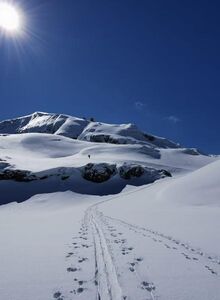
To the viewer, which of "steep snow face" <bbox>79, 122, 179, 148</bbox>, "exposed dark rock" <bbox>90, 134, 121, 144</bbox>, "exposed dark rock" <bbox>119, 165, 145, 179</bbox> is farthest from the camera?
"exposed dark rock" <bbox>90, 134, 121, 144</bbox>

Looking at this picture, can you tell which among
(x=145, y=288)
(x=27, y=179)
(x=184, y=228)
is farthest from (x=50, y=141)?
(x=145, y=288)

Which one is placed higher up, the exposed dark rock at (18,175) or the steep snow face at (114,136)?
the steep snow face at (114,136)

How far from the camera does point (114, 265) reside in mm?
9320

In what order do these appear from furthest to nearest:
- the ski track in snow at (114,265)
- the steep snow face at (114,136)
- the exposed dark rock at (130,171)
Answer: the steep snow face at (114,136), the exposed dark rock at (130,171), the ski track in snow at (114,265)

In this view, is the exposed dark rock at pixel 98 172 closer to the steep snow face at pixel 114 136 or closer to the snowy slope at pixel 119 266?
the snowy slope at pixel 119 266

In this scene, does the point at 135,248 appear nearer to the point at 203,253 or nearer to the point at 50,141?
the point at 203,253

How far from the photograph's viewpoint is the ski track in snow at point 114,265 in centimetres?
695

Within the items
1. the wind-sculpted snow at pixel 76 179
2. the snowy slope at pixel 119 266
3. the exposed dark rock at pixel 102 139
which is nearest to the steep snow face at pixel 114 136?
the exposed dark rock at pixel 102 139

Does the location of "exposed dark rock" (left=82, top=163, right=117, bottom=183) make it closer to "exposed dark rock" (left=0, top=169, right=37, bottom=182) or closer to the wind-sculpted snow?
the wind-sculpted snow

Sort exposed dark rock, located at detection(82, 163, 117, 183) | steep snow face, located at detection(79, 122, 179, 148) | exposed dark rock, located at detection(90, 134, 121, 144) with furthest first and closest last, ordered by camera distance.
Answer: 1. exposed dark rock, located at detection(90, 134, 121, 144)
2. steep snow face, located at detection(79, 122, 179, 148)
3. exposed dark rock, located at detection(82, 163, 117, 183)

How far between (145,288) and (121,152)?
102227mm

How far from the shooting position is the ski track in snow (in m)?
6.95

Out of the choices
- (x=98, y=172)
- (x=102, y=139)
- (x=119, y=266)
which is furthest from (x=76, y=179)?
(x=102, y=139)

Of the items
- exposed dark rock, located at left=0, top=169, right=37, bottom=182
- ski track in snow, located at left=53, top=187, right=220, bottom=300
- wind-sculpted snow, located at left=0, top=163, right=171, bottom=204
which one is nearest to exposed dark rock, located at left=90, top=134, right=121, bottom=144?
wind-sculpted snow, located at left=0, top=163, right=171, bottom=204
